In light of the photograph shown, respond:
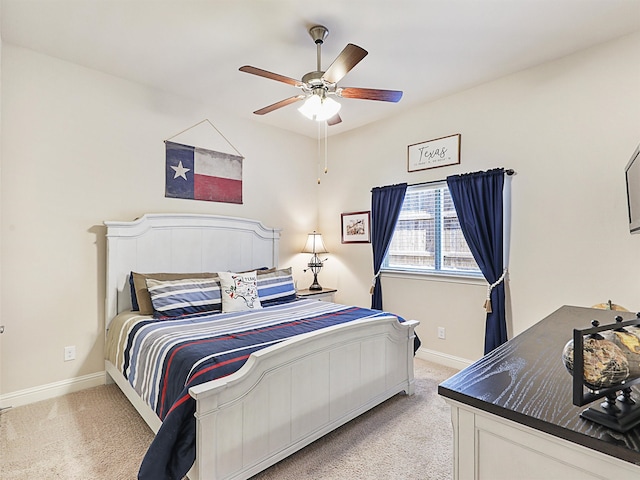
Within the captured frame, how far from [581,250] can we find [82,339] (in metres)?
4.19

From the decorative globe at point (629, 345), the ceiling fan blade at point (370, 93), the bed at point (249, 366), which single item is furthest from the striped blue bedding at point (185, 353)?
the ceiling fan blade at point (370, 93)

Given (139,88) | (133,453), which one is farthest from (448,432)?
(139,88)

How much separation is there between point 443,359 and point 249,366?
2503mm

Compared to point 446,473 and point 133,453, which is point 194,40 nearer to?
point 133,453

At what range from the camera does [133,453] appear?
79.5 inches

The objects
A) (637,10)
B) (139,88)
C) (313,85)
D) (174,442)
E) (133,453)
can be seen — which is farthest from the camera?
(139,88)

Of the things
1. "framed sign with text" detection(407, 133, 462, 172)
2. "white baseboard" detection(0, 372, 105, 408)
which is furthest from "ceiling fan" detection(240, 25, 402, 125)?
"white baseboard" detection(0, 372, 105, 408)

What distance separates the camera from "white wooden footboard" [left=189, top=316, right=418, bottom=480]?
159 centimetres

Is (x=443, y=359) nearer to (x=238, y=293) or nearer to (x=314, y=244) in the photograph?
(x=314, y=244)

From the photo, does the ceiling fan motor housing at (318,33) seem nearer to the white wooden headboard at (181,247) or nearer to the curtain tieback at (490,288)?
the white wooden headboard at (181,247)

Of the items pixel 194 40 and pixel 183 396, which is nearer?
pixel 183 396

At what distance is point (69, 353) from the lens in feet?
9.30

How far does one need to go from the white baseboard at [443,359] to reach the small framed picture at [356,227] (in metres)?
1.43

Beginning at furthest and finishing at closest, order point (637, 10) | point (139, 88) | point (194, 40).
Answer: point (139, 88) → point (194, 40) → point (637, 10)
